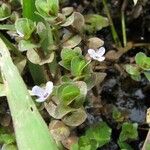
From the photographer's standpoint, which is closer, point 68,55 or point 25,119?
point 25,119

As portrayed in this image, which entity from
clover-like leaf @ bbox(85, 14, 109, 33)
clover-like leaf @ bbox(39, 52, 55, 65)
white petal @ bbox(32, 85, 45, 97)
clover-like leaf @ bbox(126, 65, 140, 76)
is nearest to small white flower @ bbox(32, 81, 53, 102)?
white petal @ bbox(32, 85, 45, 97)

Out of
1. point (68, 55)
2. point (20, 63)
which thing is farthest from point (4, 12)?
point (68, 55)

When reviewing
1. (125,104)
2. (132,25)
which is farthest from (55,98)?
(132,25)

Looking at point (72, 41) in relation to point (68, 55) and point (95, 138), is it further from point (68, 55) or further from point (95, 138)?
point (95, 138)

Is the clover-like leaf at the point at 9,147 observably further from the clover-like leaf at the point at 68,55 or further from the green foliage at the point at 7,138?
the clover-like leaf at the point at 68,55

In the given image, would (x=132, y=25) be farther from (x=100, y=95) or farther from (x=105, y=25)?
(x=100, y=95)

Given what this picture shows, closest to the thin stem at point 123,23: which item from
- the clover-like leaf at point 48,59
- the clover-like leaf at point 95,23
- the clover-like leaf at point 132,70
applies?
the clover-like leaf at point 95,23
